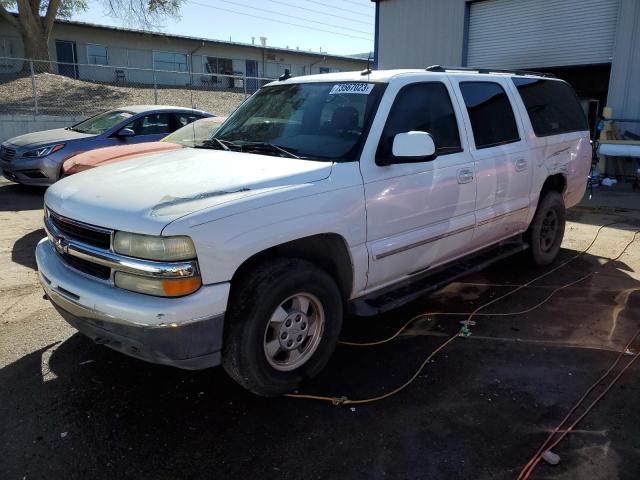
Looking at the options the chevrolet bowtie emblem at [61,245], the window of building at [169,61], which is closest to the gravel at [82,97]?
the window of building at [169,61]

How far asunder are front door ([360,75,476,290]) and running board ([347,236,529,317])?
74 mm

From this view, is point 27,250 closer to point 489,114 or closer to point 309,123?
point 309,123

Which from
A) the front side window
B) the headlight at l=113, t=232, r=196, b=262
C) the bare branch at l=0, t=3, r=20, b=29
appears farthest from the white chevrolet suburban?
the bare branch at l=0, t=3, r=20, b=29

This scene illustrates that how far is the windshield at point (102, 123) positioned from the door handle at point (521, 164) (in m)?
7.60

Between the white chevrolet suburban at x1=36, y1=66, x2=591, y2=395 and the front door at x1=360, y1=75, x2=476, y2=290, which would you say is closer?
the white chevrolet suburban at x1=36, y1=66, x2=591, y2=395

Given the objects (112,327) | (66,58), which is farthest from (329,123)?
(66,58)

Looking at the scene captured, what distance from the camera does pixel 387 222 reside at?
362 cm

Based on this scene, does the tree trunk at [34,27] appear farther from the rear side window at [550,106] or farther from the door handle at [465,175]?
the door handle at [465,175]

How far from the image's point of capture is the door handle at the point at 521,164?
491 centimetres

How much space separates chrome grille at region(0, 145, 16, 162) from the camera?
9.70 m

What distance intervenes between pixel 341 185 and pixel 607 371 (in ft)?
7.40

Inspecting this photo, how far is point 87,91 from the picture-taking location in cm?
2172

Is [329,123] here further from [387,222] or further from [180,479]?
[180,479]

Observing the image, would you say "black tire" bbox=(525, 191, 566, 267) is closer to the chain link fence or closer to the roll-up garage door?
the roll-up garage door
